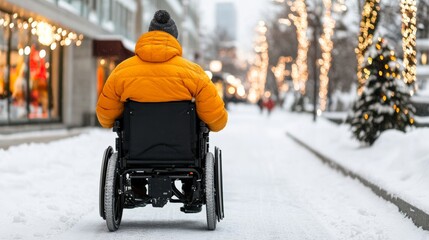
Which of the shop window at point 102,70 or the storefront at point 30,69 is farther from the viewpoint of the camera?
the shop window at point 102,70

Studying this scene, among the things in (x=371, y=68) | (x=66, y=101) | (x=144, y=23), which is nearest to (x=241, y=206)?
(x=371, y=68)

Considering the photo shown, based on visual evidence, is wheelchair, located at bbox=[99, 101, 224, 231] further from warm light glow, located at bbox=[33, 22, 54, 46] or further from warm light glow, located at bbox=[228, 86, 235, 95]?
warm light glow, located at bbox=[228, 86, 235, 95]

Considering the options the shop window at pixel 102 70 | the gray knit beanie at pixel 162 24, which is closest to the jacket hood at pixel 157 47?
the gray knit beanie at pixel 162 24

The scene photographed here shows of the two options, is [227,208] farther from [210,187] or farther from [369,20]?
[369,20]

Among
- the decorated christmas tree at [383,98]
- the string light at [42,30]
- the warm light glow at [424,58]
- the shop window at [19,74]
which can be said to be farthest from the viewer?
the warm light glow at [424,58]

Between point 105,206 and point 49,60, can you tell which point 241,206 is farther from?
point 49,60

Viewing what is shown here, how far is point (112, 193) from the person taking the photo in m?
8.21

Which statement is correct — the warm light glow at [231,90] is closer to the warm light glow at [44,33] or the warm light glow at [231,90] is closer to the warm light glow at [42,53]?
the warm light glow at [42,53]

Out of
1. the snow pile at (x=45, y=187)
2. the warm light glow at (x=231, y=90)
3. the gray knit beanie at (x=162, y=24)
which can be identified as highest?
the gray knit beanie at (x=162, y=24)

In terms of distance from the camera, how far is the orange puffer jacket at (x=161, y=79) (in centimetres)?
822

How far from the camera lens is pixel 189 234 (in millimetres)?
8492

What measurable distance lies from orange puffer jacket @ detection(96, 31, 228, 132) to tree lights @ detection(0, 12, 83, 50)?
58.9 feet

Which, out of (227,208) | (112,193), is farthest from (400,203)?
(112,193)

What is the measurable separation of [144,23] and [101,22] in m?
18.6
